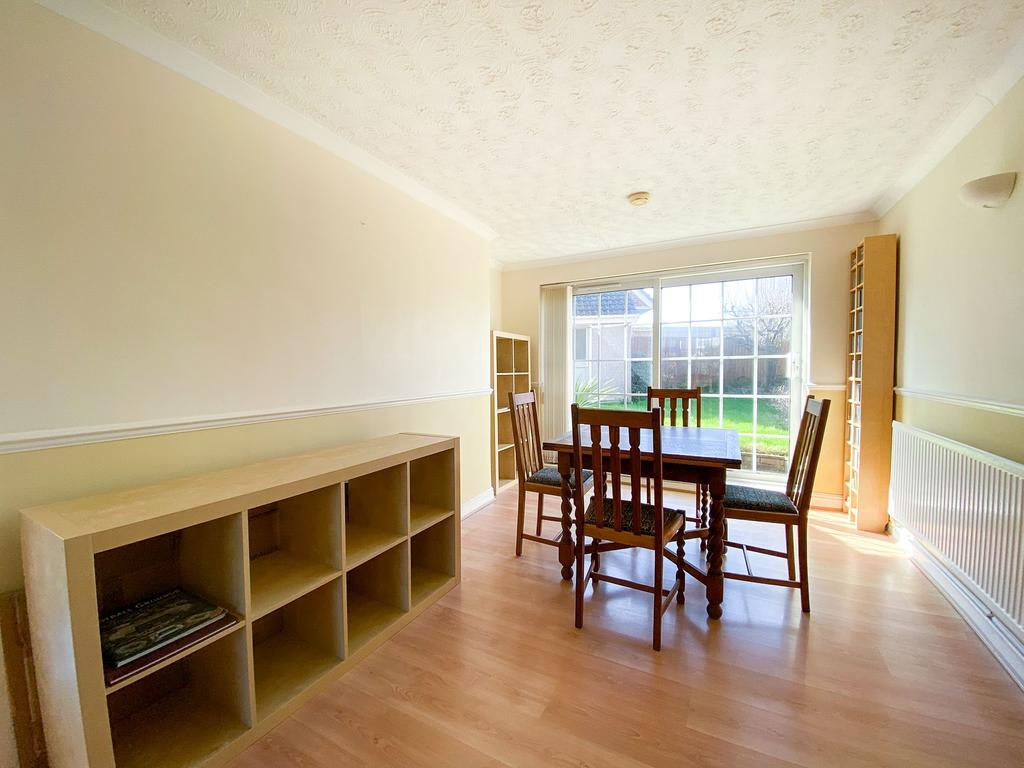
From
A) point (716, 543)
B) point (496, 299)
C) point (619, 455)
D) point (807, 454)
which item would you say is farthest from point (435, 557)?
point (496, 299)

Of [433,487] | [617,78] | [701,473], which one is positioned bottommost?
[433,487]

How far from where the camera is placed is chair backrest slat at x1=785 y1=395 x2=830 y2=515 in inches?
72.0

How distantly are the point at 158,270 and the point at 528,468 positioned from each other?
6.80 ft

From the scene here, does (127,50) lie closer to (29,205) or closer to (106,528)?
(29,205)

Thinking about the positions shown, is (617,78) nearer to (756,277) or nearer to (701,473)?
(701,473)

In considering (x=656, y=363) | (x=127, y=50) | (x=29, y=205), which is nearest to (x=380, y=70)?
(x=127, y=50)

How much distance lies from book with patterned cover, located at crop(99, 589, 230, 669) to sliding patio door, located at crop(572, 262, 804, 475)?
3623mm

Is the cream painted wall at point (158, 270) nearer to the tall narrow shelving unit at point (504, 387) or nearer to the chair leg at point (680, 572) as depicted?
the tall narrow shelving unit at point (504, 387)

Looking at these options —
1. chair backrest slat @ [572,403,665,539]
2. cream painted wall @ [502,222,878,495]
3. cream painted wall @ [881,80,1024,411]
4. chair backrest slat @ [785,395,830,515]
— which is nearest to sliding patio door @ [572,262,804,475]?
cream painted wall @ [502,222,878,495]

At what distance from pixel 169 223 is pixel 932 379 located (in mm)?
3811

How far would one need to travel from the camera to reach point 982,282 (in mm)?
1852

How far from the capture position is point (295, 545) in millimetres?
1687

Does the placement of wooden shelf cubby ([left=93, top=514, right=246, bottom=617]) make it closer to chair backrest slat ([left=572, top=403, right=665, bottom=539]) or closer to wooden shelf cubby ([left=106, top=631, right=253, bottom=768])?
wooden shelf cubby ([left=106, top=631, right=253, bottom=768])

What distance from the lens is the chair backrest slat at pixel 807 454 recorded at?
72.0 inches
